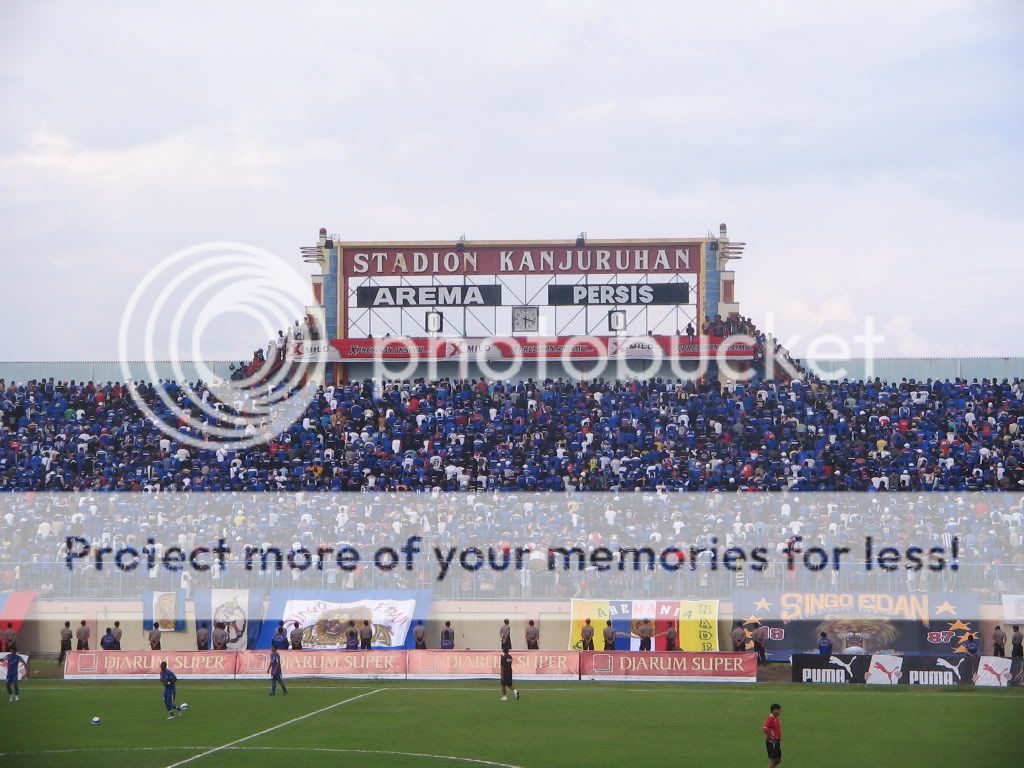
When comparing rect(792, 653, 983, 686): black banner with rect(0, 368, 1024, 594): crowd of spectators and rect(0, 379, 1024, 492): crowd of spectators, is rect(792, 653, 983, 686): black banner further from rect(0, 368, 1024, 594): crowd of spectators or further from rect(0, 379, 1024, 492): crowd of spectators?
rect(0, 379, 1024, 492): crowd of spectators

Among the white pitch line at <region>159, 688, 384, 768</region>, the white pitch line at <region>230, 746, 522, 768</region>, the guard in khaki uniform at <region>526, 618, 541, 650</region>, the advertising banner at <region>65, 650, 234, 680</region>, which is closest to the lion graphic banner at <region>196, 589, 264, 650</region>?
the advertising banner at <region>65, 650, 234, 680</region>

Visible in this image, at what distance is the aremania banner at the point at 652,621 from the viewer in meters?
40.7

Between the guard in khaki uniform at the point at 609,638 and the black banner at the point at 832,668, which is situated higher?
the guard in khaki uniform at the point at 609,638

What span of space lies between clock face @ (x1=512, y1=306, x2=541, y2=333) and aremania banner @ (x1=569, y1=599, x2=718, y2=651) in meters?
20.3

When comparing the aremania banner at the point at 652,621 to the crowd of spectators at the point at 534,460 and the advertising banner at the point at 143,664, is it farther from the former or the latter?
A: the advertising banner at the point at 143,664

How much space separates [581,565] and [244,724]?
1456cm

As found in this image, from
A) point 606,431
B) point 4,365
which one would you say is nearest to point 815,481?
point 606,431

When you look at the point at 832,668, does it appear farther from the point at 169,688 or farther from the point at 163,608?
the point at 163,608

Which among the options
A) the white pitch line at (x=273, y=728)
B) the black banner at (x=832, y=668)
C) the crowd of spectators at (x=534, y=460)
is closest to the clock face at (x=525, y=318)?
the crowd of spectators at (x=534, y=460)

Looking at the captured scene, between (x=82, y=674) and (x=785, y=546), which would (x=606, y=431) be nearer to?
(x=785, y=546)

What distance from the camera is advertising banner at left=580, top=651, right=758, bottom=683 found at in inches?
1496

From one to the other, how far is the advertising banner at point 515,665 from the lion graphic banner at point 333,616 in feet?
12.2

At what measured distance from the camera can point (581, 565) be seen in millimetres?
41719

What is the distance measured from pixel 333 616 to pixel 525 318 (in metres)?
21.1
